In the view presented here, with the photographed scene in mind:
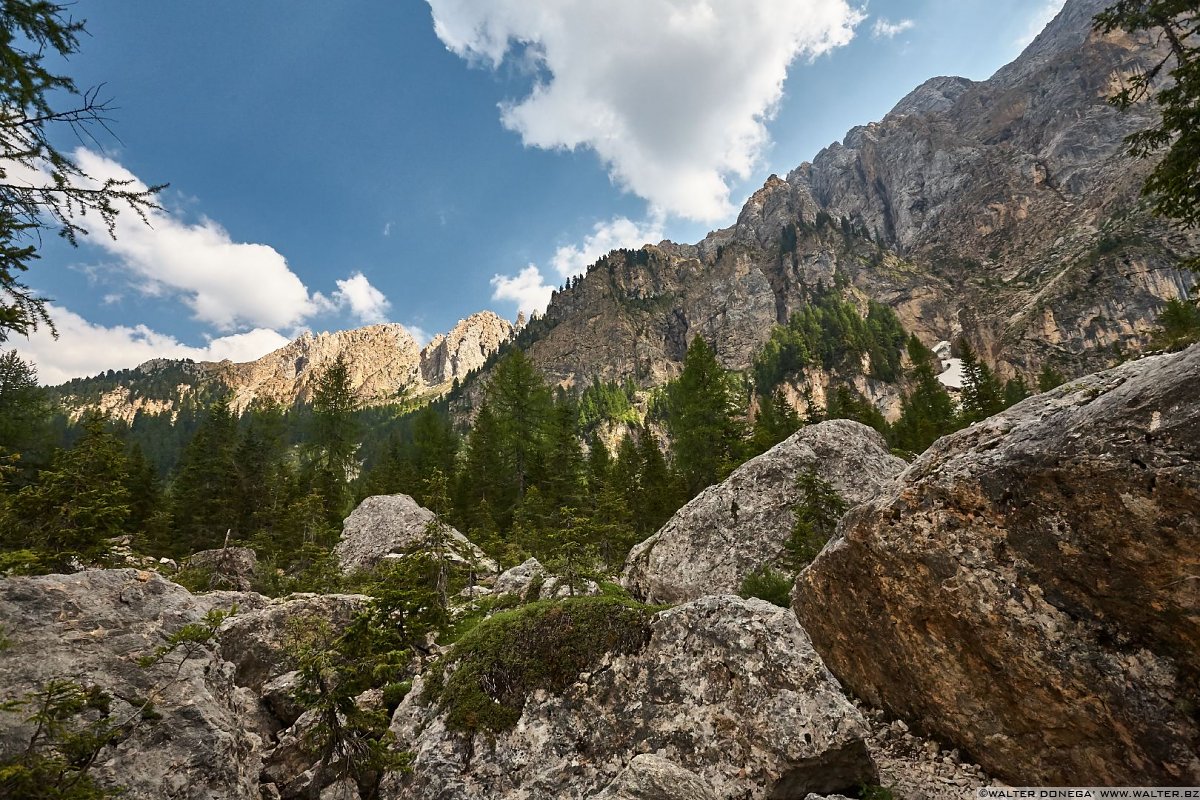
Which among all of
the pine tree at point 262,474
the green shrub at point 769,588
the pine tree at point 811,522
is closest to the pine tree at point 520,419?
the pine tree at point 262,474

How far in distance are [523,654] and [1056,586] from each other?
7.03 metres

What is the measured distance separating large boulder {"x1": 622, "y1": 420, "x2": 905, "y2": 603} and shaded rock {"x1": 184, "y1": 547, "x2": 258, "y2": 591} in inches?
601

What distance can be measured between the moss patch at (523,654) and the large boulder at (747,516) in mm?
9705

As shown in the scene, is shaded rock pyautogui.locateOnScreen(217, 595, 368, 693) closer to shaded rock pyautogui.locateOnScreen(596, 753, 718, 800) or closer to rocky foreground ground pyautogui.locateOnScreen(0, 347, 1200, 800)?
rocky foreground ground pyautogui.locateOnScreen(0, 347, 1200, 800)

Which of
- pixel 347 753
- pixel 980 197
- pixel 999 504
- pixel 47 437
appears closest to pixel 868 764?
pixel 999 504

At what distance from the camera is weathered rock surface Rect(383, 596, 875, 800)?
5.60m

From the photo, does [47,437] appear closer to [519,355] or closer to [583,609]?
[519,355]

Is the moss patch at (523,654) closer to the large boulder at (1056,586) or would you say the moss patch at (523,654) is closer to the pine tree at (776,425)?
the large boulder at (1056,586)

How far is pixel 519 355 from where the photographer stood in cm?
→ 4131

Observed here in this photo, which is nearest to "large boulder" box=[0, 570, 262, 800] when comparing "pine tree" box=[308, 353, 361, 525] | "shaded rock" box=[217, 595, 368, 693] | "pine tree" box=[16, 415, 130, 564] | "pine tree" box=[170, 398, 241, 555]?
"shaded rock" box=[217, 595, 368, 693]

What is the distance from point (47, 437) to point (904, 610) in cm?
4241

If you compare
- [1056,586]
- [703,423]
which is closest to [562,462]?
[703,423]

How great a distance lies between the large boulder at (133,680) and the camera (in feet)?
17.2

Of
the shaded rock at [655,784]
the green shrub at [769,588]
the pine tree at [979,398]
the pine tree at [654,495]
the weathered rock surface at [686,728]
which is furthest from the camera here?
the pine tree at [979,398]
